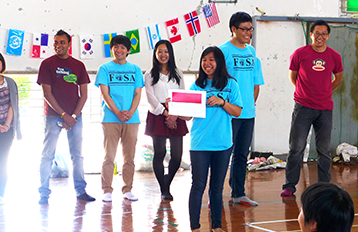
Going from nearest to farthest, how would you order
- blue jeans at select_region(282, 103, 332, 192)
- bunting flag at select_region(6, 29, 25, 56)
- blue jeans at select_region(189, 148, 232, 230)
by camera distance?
blue jeans at select_region(189, 148, 232, 230)
blue jeans at select_region(282, 103, 332, 192)
bunting flag at select_region(6, 29, 25, 56)

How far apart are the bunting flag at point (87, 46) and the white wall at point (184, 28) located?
58 mm

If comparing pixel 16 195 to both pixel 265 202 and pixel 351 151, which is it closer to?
pixel 265 202

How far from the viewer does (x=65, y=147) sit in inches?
203

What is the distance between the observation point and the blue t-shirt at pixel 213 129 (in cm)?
256

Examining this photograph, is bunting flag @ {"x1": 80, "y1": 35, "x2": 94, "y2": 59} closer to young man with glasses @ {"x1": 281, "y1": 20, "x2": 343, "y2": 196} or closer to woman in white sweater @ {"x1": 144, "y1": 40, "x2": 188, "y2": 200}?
woman in white sweater @ {"x1": 144, "y1": 40, "x2": 188, "y2": 200}

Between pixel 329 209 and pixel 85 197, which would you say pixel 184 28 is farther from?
pixel 329 209

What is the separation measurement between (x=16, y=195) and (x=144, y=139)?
2.12 meters

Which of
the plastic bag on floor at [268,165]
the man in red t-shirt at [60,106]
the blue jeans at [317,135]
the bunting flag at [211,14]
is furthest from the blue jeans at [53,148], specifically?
the bunting flag at [211,14]

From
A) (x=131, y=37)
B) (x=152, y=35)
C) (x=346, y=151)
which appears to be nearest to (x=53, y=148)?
(x=131, y=37)

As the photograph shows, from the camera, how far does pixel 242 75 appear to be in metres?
3.28

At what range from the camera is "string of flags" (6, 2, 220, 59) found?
4.94 m

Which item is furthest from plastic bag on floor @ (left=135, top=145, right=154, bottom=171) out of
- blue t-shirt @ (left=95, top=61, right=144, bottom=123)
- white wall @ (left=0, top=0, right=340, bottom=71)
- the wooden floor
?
blue t-shirt @ (left=95, top=61, right=144, bottom=123)

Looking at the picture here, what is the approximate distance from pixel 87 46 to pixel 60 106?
65.9 inches

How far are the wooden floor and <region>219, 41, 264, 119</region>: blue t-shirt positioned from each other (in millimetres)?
731
